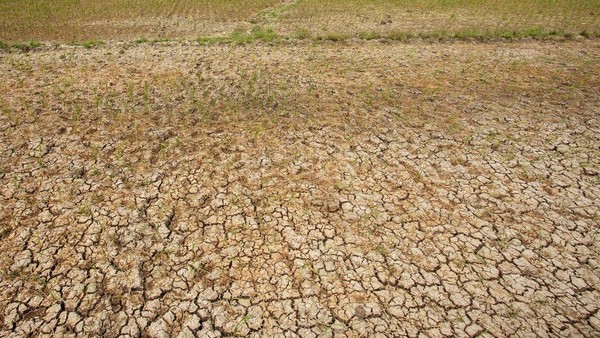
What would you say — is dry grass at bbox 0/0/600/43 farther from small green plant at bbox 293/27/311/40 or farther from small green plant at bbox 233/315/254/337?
small green plant at bbox 233/315/254/337

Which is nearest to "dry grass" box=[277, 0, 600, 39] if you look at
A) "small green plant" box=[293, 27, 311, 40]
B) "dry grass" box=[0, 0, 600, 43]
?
"dry grass" box=[0, 0, 600, 43]

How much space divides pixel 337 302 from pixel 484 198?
2.61m

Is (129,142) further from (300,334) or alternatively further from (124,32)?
(124,32)

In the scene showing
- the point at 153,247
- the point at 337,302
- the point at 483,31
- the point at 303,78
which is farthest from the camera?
the point at 483,31

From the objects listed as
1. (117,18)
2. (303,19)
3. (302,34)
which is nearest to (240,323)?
(302,34)

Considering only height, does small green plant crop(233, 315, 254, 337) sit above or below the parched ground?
below

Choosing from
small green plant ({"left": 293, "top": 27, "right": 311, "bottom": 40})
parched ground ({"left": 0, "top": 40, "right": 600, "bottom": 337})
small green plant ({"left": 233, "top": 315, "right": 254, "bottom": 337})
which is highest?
small green plant ({"left": 293, "top": 27, "right": 311, "bottom": 40})

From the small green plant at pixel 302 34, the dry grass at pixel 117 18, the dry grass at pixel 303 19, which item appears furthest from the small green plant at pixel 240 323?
the dry grass at pixel 117 18

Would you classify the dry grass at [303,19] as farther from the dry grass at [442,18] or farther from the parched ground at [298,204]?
the parched ground at [298,204]

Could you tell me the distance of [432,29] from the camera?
12.0 metres

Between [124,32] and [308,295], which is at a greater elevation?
[124,32]

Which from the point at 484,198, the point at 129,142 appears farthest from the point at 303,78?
the point at 484,198

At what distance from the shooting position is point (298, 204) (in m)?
4.36

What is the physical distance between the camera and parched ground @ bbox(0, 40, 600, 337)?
3150 millimetres
